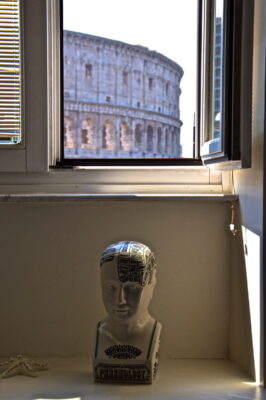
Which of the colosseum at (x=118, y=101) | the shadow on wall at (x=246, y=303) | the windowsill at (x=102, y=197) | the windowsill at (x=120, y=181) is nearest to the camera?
the shadow on wall at (x=246, y=303)

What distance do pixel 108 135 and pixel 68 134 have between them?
19 cm

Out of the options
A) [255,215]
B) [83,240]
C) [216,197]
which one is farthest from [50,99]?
[255,215]

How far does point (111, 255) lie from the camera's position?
2088mm

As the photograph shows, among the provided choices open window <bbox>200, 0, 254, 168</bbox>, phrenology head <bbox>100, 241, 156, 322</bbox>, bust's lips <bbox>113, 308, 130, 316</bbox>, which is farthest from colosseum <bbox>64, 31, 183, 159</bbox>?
bust's lips <bbox>113, 308, 130, 316</bbox>

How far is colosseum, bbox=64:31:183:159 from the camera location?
2756 mm

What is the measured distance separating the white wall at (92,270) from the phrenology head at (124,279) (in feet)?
1.32

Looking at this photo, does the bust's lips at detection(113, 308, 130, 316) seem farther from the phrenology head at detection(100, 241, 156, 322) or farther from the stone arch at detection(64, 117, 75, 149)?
the stone arch at detection(64, 117, 75, 149)

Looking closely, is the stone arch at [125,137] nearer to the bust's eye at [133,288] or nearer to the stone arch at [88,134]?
the stone arch at [88,134]

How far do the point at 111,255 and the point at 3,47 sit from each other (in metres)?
1.04

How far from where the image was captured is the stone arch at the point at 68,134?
276 cm

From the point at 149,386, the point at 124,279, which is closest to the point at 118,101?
the point at 124,279

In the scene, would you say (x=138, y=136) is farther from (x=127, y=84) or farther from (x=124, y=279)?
(x=124, y=279)

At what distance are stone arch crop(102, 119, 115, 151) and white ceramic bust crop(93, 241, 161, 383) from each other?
0.78 meters

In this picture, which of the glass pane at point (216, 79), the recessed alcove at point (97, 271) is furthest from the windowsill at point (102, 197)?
the glass pane at point (216, 79)
